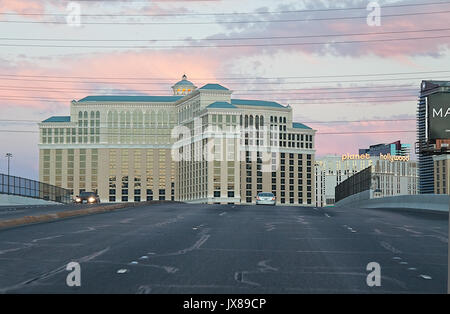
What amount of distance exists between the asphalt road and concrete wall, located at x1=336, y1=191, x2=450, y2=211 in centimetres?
1409

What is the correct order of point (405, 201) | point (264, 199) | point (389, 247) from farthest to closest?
point (264, 199) → point (405, 201) → point (389, 247)

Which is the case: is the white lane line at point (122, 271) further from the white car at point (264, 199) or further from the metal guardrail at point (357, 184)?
the white car at point (264, 199)

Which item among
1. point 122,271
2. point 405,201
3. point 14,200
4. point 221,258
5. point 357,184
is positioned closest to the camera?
point 122,271

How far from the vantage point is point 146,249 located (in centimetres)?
1820

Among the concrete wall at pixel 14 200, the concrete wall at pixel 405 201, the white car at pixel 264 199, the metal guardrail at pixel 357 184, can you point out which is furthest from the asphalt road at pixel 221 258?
the white car at pixel 264 199

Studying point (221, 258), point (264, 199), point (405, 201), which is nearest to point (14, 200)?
point (264, 199)

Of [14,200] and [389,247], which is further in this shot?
[14,200]

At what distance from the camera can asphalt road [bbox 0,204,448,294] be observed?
12039 mm

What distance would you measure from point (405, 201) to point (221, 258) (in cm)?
3489

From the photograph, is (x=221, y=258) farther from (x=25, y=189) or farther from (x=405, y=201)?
(x=25, y=189)

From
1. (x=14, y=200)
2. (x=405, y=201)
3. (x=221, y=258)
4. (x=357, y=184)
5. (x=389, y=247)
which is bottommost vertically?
(x=14, y=200)

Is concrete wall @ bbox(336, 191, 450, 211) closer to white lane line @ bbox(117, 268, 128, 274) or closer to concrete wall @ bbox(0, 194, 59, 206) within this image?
white lane line @ bbox(117, 268, 128, 274)

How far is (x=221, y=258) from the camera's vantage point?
16203 millimetres
